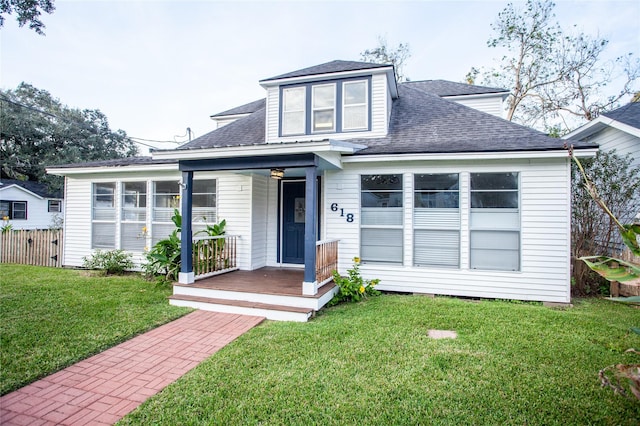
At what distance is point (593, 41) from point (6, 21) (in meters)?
19.9

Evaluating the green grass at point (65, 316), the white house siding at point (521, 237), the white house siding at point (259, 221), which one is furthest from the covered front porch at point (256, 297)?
the white house siding at point (521, 237)

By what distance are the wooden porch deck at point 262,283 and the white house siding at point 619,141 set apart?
7695mm

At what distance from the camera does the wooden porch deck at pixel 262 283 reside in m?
5.74

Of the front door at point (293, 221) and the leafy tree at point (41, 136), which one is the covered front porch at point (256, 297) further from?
the leafy tree at point (41, 136)

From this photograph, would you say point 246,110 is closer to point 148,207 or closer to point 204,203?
point 204,203

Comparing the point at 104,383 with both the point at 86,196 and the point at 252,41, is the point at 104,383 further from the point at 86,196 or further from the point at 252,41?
the point at 252,41

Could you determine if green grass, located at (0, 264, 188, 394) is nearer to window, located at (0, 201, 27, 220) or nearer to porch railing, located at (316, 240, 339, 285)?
porch railing, located at (316, 240, 339, 285)

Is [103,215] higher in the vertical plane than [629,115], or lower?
lower

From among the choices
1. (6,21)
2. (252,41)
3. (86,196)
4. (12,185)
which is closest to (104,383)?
(6,21)

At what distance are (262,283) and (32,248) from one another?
8.73 metres

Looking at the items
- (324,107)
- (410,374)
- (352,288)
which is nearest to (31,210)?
(324,107)

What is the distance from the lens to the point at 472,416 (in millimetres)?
2598

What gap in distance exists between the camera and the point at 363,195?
6.97 metres

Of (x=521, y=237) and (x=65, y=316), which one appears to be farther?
(x=521, y=237)
